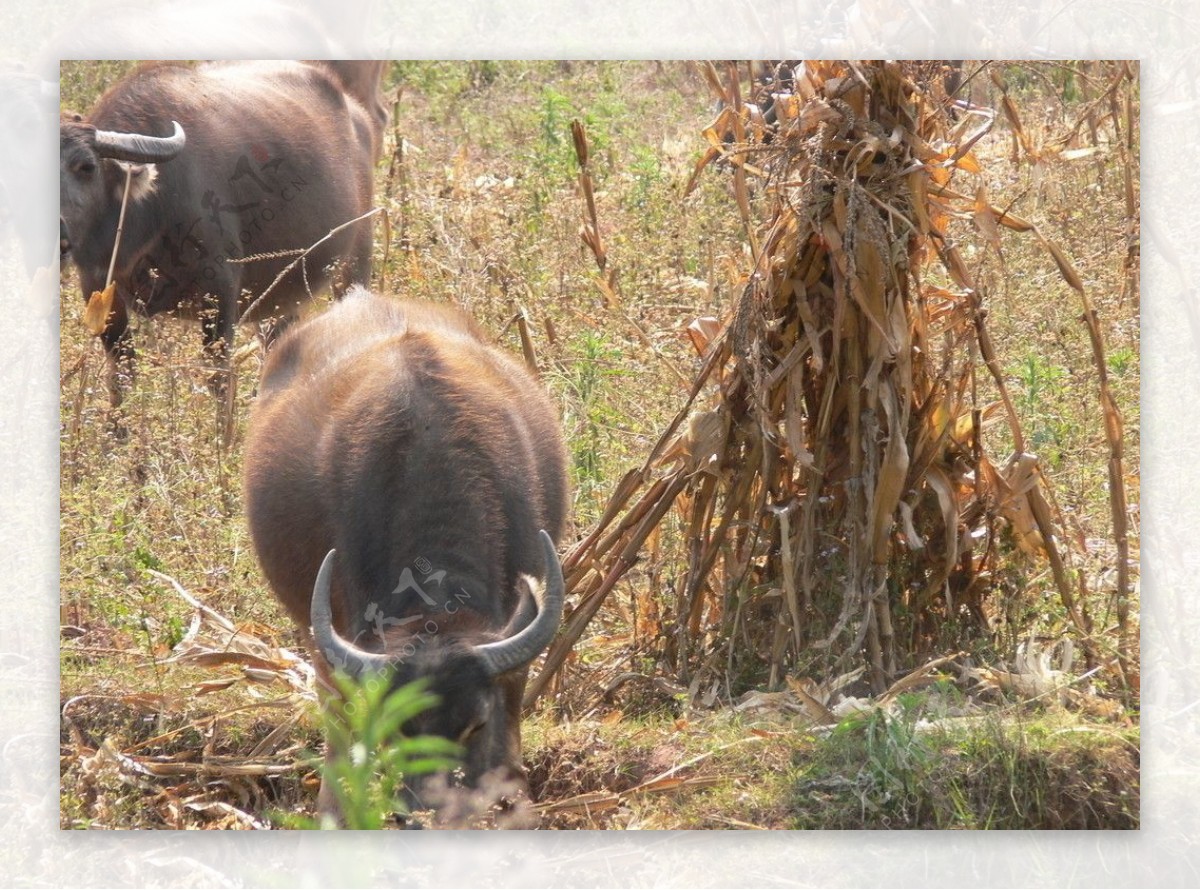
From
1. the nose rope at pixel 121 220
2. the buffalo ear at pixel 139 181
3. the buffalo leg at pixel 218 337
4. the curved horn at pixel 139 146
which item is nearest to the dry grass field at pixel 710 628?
the buffalo leg at pixel 218 337

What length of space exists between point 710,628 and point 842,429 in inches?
27.9

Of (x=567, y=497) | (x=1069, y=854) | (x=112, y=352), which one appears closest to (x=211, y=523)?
(x=112, y=352)

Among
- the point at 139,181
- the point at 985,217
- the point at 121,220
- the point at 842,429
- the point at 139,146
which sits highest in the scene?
the point at 139,146

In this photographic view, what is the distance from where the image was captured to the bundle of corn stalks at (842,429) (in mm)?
4391

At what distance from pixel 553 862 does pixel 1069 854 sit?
1279 mm

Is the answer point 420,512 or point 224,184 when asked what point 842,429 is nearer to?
point 420,512

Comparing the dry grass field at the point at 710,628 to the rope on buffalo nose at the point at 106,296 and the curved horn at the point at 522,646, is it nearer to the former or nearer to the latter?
the rope on buffalo nose at the point at 106,296

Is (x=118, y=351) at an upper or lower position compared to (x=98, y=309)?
lower

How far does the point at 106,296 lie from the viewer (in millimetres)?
5414

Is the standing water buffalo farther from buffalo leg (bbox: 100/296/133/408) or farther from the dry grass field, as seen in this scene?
the dry grass field

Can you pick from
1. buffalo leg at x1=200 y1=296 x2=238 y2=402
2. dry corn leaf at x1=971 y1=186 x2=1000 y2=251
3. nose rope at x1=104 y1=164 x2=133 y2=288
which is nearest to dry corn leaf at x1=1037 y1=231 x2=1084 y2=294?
dry corn leaf at x1=971 y1=186 x2=1000 y2=251

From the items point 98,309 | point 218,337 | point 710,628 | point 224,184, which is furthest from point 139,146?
point 710,628

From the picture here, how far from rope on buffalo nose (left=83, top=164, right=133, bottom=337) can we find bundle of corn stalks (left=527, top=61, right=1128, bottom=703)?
64.1 inches

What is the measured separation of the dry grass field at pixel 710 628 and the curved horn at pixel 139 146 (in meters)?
0.56
